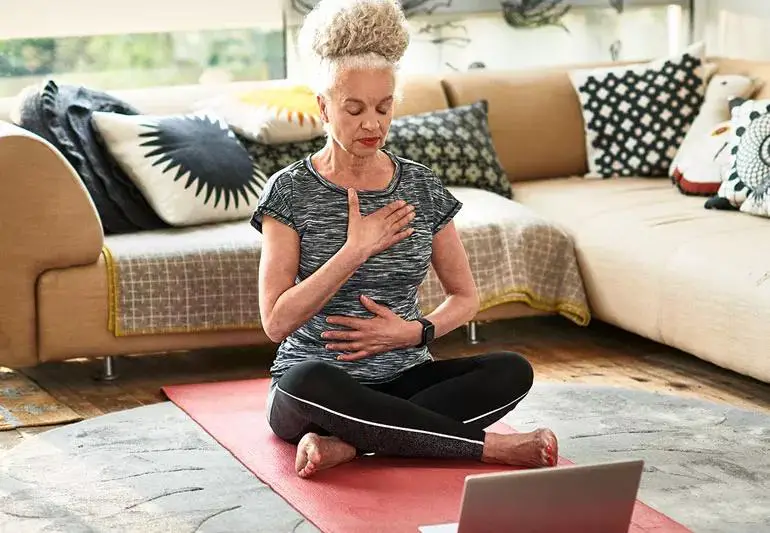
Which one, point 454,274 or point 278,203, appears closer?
point 278,203

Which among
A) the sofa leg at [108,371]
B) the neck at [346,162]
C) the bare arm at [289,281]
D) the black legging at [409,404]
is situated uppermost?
the neck at [346,162]

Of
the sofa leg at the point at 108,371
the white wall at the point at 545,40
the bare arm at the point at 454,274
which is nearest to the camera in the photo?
the bare arm at the point at 454,274

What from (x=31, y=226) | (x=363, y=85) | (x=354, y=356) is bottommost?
(x=354, y=356)

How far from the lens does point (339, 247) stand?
9.21 ft

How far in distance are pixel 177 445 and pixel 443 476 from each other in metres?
0.65

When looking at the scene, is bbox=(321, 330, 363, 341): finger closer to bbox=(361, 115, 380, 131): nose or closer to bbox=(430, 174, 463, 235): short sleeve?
bbox=(430, 174, 463, 235): short sleeve

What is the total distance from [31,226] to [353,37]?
1.24 m

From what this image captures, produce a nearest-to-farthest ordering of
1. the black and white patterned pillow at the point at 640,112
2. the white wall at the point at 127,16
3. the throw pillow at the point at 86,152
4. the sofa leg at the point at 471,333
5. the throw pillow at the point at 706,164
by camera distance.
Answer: the throw pillow at the point at 86,152
the sofa leg at the point at 471,333
the throw pillow at the point at 706,164
the white wall at the point at 127,16
the black and white patterned pillow at the point at 640,112

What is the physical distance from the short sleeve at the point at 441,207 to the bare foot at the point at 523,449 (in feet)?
1.47

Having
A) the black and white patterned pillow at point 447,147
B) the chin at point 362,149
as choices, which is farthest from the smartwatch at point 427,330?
the black and white patterned pillow at point 447,147

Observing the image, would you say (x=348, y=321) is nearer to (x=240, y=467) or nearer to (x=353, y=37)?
(x=240, y=467)

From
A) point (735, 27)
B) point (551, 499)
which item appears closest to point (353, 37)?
point (551, 499)

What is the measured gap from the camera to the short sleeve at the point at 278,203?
111 inches

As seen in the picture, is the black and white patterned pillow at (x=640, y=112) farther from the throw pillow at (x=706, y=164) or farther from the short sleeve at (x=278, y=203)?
the short sleeve at (x=278, y=203)
